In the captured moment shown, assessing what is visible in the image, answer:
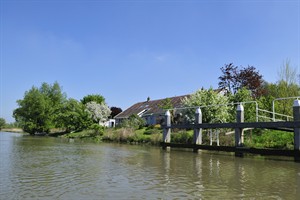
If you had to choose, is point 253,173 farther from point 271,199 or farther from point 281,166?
point 271,199

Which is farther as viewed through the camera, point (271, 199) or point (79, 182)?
point (79, 182)

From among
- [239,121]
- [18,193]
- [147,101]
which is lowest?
[18,193]

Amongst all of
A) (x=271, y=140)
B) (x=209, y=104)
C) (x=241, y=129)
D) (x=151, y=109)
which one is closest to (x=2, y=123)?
(x=151, y=109)

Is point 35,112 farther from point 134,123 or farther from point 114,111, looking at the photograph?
point 134,123

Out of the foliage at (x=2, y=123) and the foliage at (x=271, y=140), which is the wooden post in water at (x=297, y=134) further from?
the foliage at (x=2, y=123)

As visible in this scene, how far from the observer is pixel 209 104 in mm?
28188

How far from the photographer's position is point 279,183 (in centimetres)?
988

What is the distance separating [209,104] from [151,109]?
2624 centimetres

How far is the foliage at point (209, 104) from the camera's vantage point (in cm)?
2644

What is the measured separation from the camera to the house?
47.8 metres

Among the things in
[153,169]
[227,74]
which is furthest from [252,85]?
[153,169]

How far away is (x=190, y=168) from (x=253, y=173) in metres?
Result: 2.49

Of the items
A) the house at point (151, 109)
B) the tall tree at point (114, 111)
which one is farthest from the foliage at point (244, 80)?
the tall tree at point (114, 111)

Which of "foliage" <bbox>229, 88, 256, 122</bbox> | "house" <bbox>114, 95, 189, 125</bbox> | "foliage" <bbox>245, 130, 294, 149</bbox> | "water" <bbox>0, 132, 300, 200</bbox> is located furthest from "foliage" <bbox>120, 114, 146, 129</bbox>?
"water" <bbox>0, 132, 300, 200</bbox>
